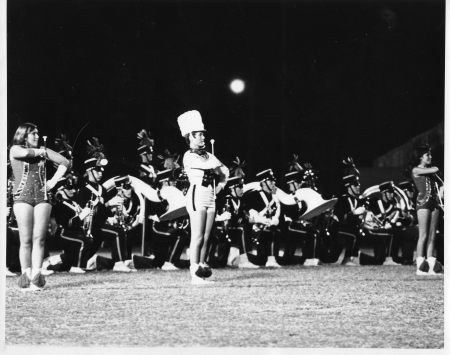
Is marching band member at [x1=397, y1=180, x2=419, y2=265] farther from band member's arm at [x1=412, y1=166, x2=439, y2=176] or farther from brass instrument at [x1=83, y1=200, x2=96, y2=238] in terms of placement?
brass instrument at [x1=83, y1=200, x2=96, y2=238]

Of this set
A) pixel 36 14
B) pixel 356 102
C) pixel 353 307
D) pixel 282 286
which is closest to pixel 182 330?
pixel 353 307

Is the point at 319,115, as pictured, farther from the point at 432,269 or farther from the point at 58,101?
the point at 58,101

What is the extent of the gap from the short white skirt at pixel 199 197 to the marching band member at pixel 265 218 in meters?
1.92

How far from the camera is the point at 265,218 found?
10.8 metres

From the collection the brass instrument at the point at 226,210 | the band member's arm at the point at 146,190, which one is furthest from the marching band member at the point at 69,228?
the brass instrument at the point at 226,210

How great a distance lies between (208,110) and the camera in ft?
33.8

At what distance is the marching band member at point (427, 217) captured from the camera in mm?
9391

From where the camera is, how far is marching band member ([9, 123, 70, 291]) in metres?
7.93

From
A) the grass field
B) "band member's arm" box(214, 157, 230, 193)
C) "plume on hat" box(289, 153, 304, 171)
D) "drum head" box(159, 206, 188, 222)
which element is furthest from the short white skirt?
"plume on hat" box(289, 153, 304, 171)

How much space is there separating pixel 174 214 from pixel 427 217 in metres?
2.84

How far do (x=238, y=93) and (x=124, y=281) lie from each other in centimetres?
301

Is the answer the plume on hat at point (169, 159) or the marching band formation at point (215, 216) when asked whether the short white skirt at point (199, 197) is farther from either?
the plume on hat at point (169, 159)

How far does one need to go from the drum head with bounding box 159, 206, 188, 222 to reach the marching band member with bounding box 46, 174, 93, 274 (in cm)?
92

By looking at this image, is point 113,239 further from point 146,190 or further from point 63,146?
point 63,146
